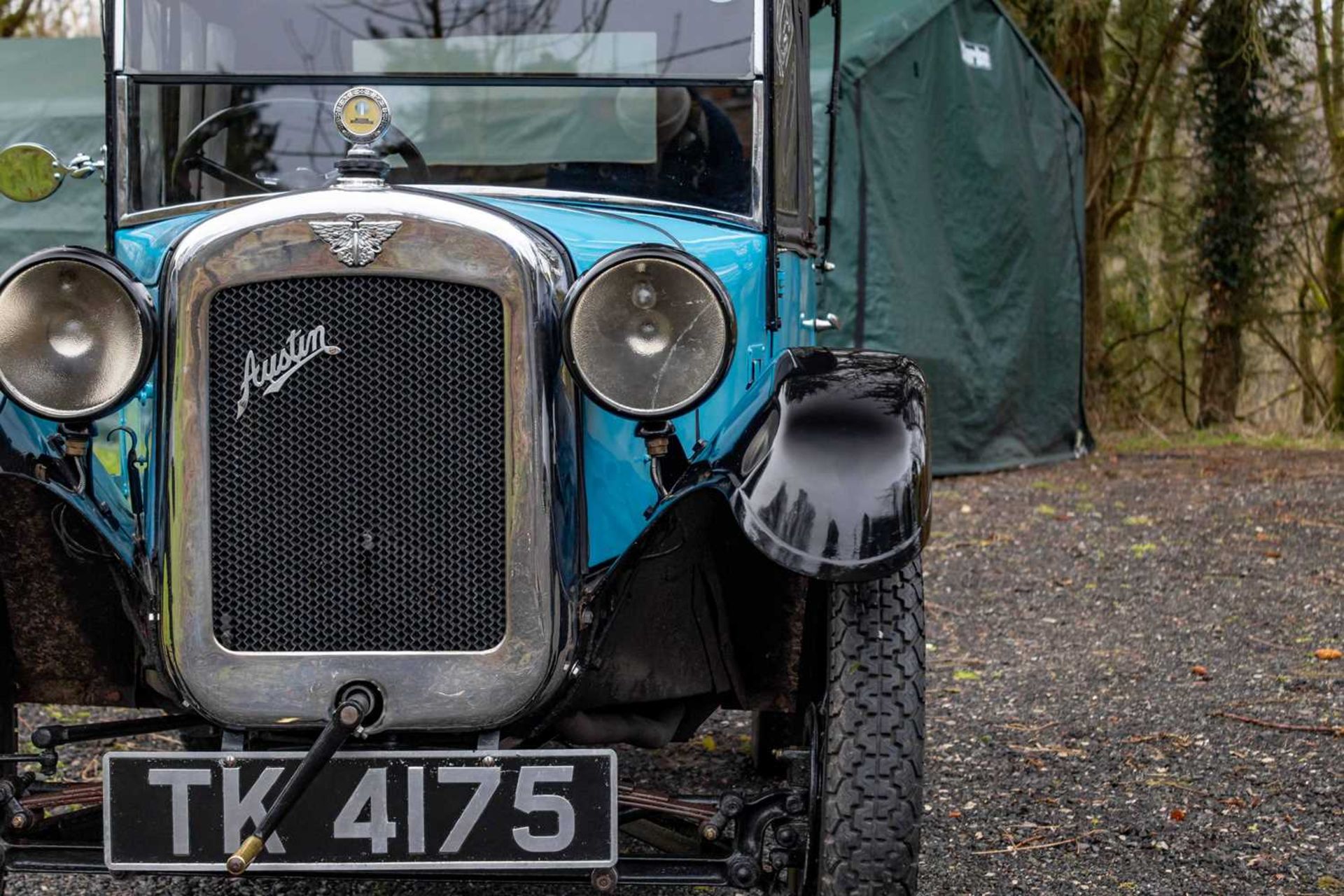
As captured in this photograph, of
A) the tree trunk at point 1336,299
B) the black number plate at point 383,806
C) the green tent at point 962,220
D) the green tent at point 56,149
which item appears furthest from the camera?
the tree trunk at point 1336,299

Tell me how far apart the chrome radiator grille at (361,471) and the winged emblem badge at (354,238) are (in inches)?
1.5

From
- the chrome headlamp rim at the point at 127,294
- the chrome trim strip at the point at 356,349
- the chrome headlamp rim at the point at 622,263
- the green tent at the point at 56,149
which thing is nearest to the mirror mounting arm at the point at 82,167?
the chrome headlamp rim at the point at 127,294

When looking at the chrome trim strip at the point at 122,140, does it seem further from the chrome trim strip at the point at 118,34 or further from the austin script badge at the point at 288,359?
the austin script badge at the point at 288,359

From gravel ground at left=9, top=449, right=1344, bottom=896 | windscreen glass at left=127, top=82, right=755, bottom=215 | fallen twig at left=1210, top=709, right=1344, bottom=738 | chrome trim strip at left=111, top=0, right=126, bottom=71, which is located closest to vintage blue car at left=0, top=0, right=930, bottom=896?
windscreen glass at left=127, top=82, right=755, bottom=215

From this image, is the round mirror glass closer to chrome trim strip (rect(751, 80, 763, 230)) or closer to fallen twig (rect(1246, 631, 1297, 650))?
chrome trim strip (rect(751, 80, 763, 230))

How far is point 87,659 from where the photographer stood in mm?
2879

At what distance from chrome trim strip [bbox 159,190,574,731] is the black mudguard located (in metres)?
0.34

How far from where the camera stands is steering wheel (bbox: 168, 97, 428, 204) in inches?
124

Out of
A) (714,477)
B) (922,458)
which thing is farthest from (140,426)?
(922,458)

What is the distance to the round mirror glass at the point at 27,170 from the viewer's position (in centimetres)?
307

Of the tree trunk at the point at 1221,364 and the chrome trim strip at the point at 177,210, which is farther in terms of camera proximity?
the tree trunk at the point at 1221,364

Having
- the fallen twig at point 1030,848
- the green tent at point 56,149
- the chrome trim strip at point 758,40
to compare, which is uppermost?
the green tent at point 56,149

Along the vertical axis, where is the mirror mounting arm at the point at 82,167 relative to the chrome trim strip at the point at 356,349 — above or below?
above

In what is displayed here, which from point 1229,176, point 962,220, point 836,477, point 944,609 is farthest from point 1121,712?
point 1229,176
